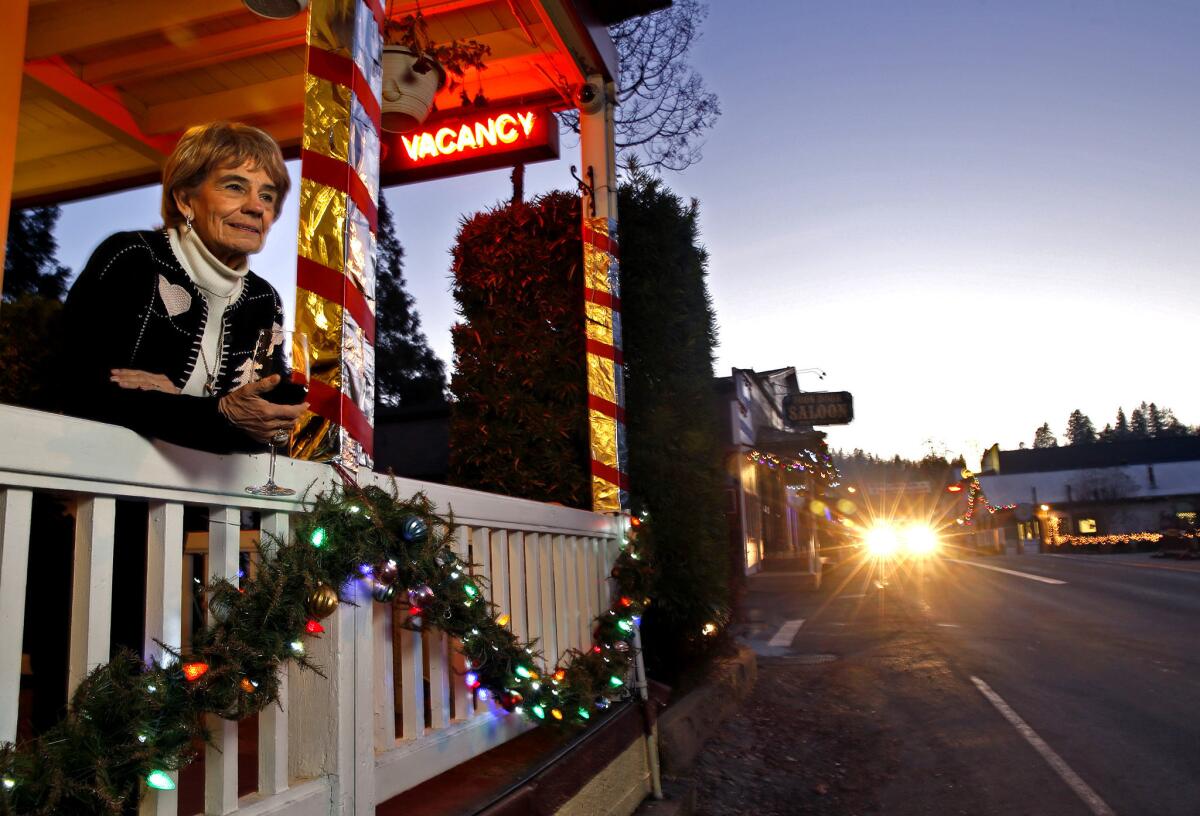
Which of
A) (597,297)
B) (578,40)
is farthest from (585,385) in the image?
(578,40)

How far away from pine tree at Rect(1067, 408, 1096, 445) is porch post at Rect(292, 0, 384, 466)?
164m

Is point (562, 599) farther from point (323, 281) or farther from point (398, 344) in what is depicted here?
point (398, 344)

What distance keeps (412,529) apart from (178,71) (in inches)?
184

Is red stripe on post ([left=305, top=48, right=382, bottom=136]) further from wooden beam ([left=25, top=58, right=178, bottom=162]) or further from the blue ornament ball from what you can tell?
wooden beam ([left=25, top=58, right=178, bottom=162])

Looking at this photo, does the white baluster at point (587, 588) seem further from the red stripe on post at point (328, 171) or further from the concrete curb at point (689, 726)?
the red stripe on post at point (328, 171)

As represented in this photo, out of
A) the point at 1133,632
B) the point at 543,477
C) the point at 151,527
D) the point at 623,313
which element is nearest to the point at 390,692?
the point at 151,527

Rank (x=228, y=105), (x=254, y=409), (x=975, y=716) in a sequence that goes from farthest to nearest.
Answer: (x=975, y=716) < (x=228, y=105) < (x=254, y=409)

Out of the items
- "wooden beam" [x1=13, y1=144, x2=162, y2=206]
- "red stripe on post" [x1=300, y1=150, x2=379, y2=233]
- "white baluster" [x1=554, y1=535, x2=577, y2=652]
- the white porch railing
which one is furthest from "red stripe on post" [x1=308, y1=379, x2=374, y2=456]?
"wooden beam" [x1=13, y1=144, x2=162, y2=206]

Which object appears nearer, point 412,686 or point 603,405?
point 412,686

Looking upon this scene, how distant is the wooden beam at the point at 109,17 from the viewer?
479 centimetres

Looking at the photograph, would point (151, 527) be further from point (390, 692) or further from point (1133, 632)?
point (1133, 632)

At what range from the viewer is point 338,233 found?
2.57 meters

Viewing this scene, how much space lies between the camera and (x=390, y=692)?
258 cm

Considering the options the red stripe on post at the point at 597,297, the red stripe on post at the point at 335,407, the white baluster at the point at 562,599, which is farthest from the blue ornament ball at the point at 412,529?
the red stripe on post at the point at 597,297
